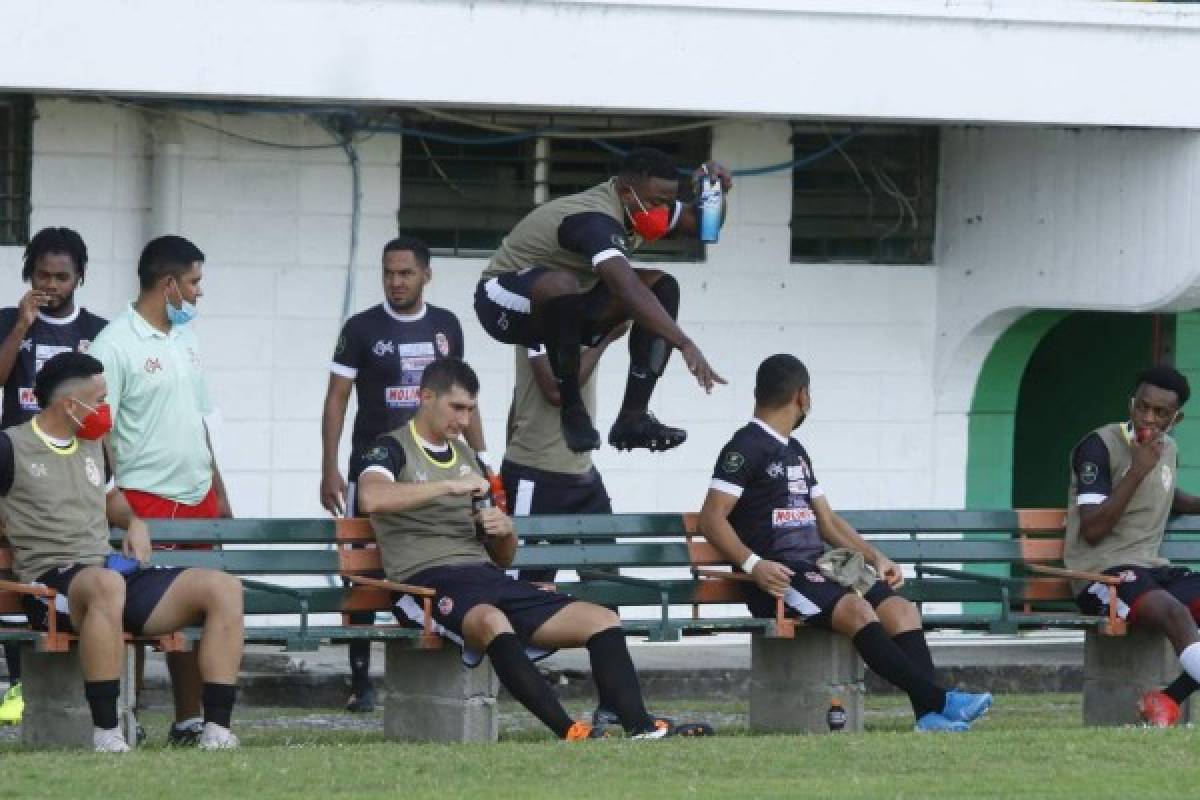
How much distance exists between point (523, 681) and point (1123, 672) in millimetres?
2864

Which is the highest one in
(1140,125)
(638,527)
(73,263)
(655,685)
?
(1140,125)

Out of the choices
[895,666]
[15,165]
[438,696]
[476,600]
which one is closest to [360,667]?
[438,696]

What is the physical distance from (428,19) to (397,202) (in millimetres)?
1306

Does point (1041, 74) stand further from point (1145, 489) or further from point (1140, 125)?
point (1145, 489)

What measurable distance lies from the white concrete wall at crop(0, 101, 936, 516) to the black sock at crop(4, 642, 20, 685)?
7.34ft

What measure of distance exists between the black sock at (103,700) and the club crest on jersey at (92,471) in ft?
2.60

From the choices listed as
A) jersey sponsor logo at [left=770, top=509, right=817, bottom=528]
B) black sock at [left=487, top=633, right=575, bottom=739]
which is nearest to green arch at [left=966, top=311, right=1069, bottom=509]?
jersey sponsor logo at [left=770, top=509, right=817, bottom=528]

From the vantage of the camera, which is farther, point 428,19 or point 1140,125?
point 1140,125

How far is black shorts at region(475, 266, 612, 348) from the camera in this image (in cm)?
1084

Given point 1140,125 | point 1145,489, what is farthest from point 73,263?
point 1140,125

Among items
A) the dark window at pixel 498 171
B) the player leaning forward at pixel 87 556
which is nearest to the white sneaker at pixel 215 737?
the player leaning forward at pixel 87 556

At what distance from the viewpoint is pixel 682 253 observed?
1447 centimetres

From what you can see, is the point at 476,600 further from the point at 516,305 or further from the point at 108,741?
the point at 108,741

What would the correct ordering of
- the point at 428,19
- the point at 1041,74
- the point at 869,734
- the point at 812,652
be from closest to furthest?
the point at 869,734, the point at 812,652, the point at 428,19, the point at 1041,74
